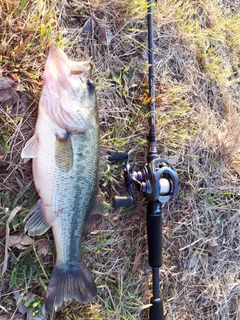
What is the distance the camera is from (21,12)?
2568 mm

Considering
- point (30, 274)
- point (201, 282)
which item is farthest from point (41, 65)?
point (201, 282)

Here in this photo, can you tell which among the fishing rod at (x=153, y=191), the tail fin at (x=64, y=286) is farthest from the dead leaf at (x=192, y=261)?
the tail fin at (x=64, y=286)

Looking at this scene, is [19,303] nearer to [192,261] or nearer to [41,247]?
[41,247]

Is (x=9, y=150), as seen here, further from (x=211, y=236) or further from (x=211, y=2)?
(x=211, y=2)

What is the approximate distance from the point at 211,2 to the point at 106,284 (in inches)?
111

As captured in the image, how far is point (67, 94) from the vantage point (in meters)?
2.38

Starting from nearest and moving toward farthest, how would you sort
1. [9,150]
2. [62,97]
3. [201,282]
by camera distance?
[62,97], [9,150], [201,282]

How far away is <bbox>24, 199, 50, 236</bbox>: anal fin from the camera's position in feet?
8.06

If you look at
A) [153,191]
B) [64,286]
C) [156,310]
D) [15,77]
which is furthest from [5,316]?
[15,77]

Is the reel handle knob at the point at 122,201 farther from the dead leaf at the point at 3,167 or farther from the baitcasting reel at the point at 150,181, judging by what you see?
the dead leaf at the point at 3,167

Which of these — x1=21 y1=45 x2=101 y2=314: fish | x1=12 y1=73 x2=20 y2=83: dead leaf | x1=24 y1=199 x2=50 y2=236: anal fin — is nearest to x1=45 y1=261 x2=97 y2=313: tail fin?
x1=21 y1=45 x2=101 y2=314: fish

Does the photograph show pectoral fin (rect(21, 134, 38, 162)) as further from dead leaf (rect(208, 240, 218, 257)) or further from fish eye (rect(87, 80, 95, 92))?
dead leaf (rect(208, 240, 218, 257))

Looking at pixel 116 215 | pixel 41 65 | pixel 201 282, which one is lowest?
pixel 201 282

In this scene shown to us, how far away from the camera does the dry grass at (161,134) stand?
2600 mm
